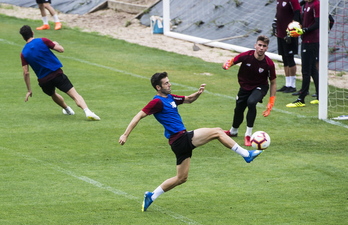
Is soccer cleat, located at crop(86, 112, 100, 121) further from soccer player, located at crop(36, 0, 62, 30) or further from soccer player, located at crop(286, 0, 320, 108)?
soccer player, located at crop(36, 0, 62, 30)

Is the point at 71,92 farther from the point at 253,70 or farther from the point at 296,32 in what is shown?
the point at 296,32

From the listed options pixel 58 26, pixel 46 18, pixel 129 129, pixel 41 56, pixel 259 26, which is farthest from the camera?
pixel 58 26

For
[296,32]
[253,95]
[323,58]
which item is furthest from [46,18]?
[253,95]

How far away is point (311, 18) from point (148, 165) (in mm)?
6340

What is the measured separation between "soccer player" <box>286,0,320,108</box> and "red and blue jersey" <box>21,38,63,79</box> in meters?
5.38

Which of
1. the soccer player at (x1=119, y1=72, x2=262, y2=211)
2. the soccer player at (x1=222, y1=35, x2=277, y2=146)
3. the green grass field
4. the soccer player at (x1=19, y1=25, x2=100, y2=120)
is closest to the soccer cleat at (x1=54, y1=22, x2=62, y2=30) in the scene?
the green grass field

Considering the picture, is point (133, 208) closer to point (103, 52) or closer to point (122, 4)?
point (103, 52)

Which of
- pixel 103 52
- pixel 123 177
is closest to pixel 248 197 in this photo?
pixel 123 177

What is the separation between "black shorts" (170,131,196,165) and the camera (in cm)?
879

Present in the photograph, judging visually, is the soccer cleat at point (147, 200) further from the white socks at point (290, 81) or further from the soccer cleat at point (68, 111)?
the white socks at point (290, 81)

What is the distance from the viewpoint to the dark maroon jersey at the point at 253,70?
1211 cm

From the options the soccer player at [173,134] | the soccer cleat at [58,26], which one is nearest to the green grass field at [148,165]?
the soccer player at [173,134]

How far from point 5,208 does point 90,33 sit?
15731 mm

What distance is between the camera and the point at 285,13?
1628 cm
